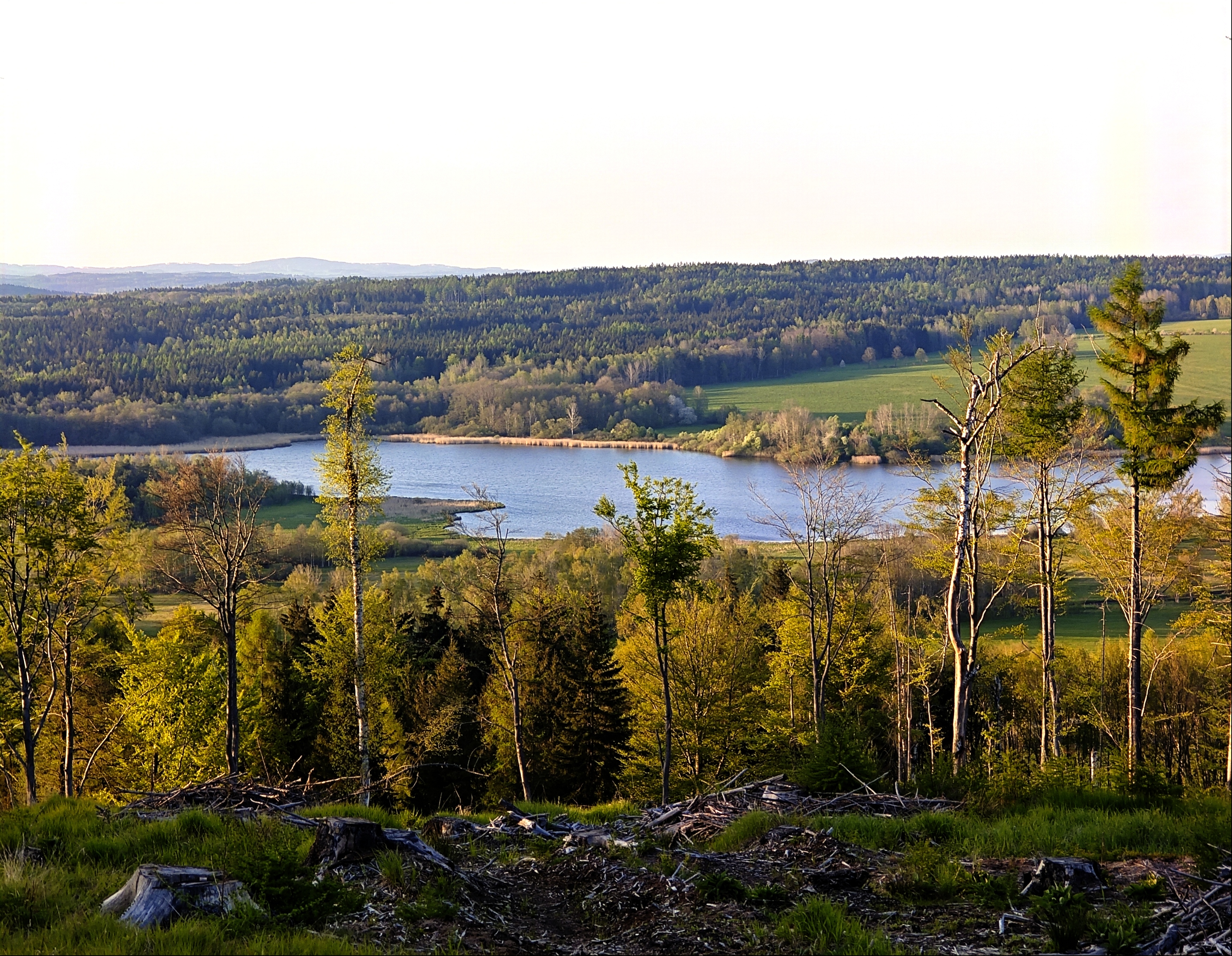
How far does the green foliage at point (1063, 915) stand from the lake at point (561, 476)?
47.3m

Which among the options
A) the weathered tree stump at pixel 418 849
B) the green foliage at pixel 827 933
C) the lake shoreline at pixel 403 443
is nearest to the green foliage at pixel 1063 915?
the green foliage at pixel 827 933

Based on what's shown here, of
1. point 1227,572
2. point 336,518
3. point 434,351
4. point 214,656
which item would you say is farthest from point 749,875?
point 434,351

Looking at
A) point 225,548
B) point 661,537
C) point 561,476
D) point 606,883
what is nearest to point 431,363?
point 561,476

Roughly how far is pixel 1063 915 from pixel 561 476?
327ft

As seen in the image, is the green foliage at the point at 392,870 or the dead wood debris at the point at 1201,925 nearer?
the dead wood debris at the point at 1201,925

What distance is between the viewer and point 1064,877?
6.31 metres

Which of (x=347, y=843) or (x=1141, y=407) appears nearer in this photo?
(x=347, y=843)

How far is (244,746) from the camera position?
93.7 feet

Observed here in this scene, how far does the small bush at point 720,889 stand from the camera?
6.29 metres

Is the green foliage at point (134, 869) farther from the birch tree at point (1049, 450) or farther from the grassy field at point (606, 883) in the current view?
the birch tree at point (1049, 450)

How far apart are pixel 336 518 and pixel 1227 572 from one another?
1463 cm

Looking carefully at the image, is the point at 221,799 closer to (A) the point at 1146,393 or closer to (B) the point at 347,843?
(B) the point at 347,843

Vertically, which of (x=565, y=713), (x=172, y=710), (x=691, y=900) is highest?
(x=691, y=900)

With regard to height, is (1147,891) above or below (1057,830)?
above
